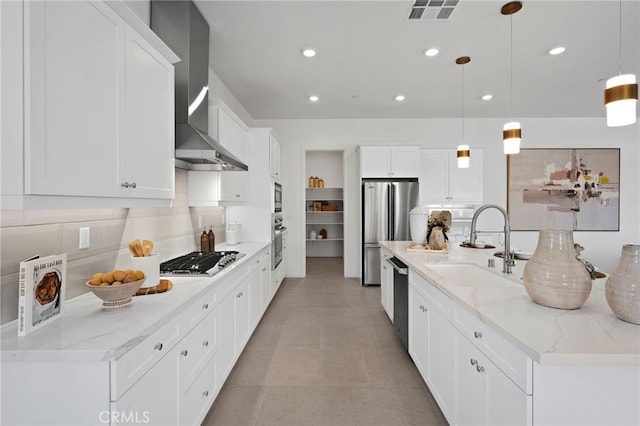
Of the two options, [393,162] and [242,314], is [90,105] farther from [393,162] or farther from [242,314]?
[393,162]

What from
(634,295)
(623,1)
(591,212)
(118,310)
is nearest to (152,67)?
(118,310)

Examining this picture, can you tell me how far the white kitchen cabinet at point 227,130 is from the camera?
9.17 feet

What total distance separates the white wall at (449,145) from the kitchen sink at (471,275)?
11.3 ft

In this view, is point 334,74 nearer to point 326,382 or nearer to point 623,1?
point 623,1

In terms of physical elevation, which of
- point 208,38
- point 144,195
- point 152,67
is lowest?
point 144,195

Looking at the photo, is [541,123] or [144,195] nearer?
[144,195]

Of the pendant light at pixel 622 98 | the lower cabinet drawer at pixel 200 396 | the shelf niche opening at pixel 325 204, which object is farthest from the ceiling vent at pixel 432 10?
the shelf niche opening at pixel 325 204

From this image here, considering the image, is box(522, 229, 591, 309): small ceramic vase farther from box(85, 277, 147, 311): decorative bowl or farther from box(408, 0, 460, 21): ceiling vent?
box(408, 0, 460, 21): ceiling vent

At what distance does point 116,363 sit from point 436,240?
2.58m

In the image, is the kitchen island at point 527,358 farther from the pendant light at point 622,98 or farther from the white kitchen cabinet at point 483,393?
the pendant light at point 622,98

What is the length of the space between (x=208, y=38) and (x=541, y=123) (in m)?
5.94

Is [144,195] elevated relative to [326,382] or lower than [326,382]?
elevated

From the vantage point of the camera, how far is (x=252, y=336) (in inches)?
121

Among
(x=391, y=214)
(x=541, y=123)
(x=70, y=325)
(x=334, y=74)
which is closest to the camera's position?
(x=70, y=325)
